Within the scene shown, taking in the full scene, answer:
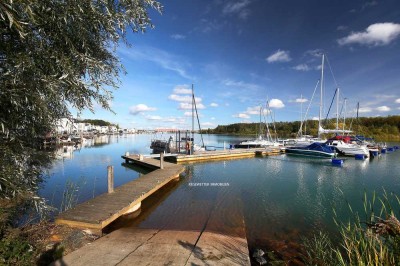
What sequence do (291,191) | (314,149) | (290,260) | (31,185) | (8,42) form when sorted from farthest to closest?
(314,149)
(291,191)
(290,260)
(31,185)
(8,42)

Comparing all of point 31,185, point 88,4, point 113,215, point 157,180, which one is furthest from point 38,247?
point 157,180

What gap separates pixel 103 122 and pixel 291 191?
19460 centimetres

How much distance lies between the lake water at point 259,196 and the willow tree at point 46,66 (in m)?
2.98

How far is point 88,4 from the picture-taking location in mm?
4824

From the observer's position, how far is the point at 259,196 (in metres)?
14.0

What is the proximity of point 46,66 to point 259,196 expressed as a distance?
12.2 meters

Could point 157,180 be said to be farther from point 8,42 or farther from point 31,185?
point 8,42

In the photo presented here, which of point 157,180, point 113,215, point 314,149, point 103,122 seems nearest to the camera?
point 113,215

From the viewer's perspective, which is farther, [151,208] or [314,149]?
[314,149]

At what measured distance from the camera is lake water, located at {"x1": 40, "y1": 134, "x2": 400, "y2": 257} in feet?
30.8

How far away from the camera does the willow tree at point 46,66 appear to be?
13.8ft

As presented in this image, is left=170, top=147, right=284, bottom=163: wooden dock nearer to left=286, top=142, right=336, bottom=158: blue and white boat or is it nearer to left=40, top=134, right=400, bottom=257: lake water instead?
left=40, top=134, right=400, bottom=257: lake water

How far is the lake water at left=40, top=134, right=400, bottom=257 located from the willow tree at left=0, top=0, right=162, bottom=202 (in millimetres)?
2979

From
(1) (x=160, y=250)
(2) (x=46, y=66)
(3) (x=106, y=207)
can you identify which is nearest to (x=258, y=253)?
(1) (x=160, y=250)
